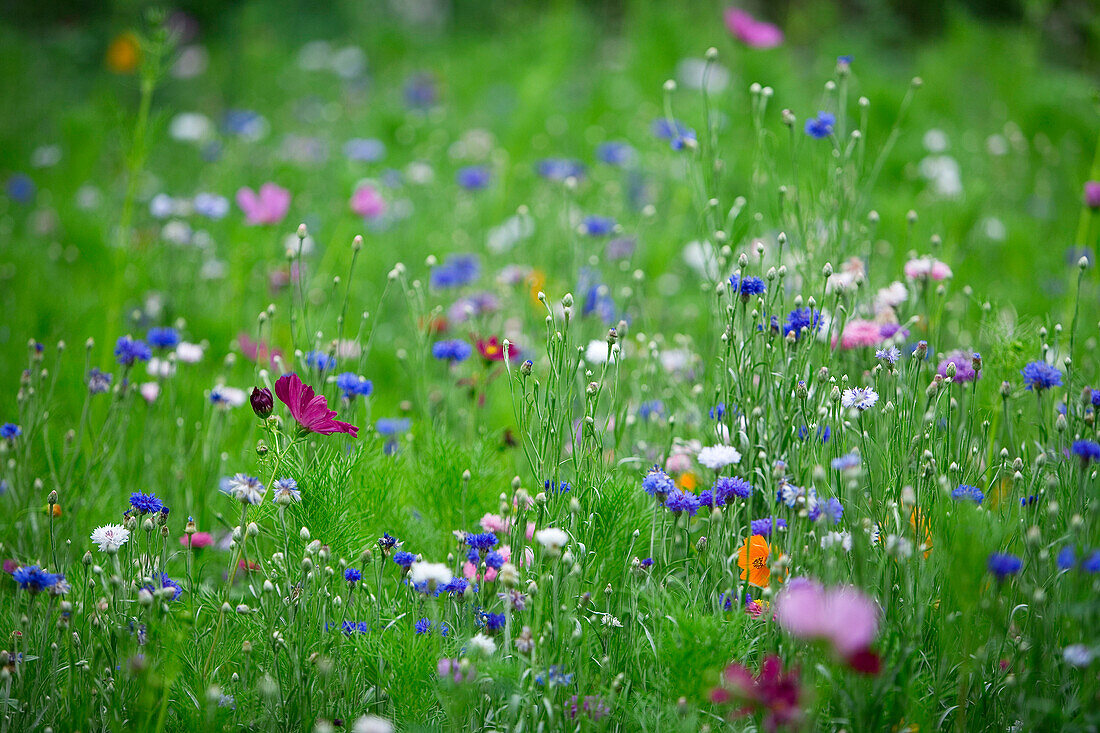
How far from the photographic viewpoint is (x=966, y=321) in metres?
2.56

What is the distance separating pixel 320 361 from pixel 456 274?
93 cm

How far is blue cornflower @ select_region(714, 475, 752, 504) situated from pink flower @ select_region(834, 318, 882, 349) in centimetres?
45

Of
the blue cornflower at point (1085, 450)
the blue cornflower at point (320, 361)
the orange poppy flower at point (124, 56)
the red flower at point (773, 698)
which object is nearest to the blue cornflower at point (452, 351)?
the blue cornflower at point (320, 361)

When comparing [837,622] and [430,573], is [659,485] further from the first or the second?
[837,622]

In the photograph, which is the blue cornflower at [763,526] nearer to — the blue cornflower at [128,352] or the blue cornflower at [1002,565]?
the blue cornflower at [1002,565]

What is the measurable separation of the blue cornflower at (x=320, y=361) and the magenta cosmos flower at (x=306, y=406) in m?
0.23

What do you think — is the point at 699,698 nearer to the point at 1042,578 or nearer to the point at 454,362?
the point at 1042,578

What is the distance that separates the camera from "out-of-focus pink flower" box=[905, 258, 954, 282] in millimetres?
1888

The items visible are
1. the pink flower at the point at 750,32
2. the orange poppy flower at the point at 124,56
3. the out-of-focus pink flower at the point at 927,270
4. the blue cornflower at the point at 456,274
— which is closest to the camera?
the out-of-focus pink flower at the point at 927,270

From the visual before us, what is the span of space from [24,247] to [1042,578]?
3614 mm

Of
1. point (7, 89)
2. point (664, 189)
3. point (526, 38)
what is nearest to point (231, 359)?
point (664, 189)

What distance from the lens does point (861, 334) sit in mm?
1753

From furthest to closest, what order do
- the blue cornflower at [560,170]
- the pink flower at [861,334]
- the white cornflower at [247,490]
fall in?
1. the blue cornflower at [560,170]
2. the pink flower at [861,334]
3. the white cornflower at [247,490]

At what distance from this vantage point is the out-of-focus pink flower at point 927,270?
6.19 ft
